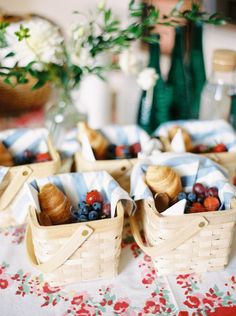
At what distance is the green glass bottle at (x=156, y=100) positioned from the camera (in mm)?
1177

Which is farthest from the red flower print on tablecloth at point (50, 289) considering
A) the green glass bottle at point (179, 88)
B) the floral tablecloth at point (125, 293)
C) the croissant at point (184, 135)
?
the green glass bottle at point (179, 88)

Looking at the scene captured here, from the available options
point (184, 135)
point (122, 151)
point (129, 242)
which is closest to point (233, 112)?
point (184, 135)

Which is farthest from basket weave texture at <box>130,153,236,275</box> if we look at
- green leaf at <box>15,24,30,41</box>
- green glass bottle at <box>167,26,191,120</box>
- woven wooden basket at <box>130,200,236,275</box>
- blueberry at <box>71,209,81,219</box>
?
green glass bottle at <box>167,26,191,120</box>

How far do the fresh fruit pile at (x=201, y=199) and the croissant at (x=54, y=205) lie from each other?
0.66ft

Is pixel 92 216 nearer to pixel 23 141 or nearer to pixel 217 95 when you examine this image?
pixel 23 141

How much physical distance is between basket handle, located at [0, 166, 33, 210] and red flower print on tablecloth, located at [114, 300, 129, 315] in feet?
0.91

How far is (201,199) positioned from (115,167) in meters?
0.18

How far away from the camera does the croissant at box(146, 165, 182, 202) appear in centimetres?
75

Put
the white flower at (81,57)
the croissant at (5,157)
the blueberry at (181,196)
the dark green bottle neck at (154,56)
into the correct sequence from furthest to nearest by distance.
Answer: the dark green bottle neck at (154,56) < the white flower at (81,57) < the croissant at (5,157) < the blueberry at (181,196)

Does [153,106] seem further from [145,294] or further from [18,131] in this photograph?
[145,294]

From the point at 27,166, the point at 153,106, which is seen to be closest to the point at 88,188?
the point at 27,166

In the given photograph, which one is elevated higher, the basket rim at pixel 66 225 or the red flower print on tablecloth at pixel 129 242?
the basket rim at pixel 66 225

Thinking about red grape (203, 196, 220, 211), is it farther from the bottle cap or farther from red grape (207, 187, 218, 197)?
the bottle cap

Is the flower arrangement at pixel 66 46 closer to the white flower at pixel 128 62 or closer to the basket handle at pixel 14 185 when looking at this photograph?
the white flower at pixel 128 62
